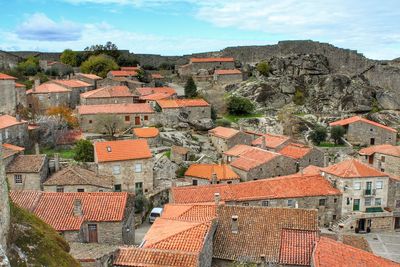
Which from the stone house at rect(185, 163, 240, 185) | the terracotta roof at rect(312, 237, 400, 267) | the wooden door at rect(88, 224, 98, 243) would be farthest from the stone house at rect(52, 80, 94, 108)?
the terracotta roof at rect(312, 237, 400, 267)

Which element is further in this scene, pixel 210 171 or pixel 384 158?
pixel 384 158

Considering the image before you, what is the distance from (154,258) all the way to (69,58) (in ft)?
222

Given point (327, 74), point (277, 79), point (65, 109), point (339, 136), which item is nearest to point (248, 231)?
point (65, 109)

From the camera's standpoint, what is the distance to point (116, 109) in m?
51.5

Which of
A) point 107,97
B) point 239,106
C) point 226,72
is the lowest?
point 239,106

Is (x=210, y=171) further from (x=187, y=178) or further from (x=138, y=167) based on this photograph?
(x=138, y=167)

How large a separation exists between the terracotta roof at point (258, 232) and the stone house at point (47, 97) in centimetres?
3594

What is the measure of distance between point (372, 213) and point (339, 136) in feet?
65.8

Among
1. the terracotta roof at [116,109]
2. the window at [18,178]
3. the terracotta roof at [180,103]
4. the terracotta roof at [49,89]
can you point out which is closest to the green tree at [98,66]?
the terracotta roof at [49,89]

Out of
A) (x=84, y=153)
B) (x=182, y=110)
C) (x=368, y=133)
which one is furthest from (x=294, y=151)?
(x=84, y=153)

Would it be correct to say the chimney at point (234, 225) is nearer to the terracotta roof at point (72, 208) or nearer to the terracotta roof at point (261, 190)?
the terracotta roof at point (72, 208)

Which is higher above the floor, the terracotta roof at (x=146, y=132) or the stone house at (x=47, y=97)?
the stone house at (x=47, y=97)

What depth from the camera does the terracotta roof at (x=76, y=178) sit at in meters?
33.4

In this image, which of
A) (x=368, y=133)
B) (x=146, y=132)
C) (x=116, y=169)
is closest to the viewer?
(x=116, y=169)
